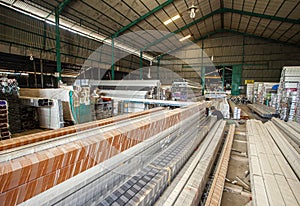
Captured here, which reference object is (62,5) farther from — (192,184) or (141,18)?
(192,184)

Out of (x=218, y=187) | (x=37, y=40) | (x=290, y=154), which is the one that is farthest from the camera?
(x=37, y=40)

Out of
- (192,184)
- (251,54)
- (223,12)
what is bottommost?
(192,184)

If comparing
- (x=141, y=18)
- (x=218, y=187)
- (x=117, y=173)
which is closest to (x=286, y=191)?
(x=218, y=187)

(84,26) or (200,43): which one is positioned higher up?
(200,43)

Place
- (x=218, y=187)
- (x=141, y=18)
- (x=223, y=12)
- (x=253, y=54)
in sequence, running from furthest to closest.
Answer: (x=253, y=54) < (x=223, y=12) < (x=141, y=18) < (x=218, y=187)

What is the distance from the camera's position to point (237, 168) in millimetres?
2104

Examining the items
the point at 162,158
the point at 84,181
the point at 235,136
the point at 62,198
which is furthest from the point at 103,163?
the point at 235,136

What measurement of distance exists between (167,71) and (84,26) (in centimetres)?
1153

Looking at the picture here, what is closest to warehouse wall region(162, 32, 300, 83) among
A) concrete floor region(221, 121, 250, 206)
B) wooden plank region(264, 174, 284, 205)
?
concrete floor region(221, 121, 250, 206)

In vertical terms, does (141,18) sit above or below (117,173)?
above

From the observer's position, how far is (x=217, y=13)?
38.0 feet

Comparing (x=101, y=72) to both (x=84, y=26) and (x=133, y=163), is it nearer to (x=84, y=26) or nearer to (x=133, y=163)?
(x=84, y=26)

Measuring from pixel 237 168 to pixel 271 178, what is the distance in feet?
1.99

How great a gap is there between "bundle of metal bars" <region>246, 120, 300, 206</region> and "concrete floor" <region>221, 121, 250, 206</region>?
0.21 metres
